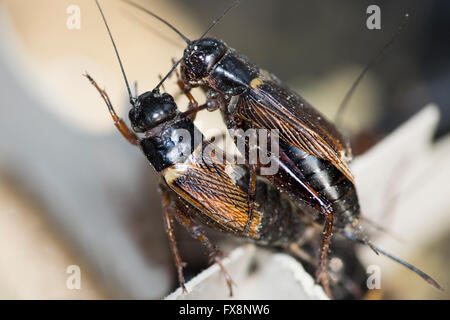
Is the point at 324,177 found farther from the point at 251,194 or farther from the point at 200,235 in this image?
the point at 200,235

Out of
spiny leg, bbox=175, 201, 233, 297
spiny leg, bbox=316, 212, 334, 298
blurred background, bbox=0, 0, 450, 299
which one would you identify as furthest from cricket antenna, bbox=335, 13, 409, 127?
spiny leg, bbox=175, 201, 233, 297

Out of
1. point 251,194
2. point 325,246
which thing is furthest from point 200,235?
point 325,246

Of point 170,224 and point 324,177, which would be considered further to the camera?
point 170,224

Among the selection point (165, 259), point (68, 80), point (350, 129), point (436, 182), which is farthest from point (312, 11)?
point (165, 259)

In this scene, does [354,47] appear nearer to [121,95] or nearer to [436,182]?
[436,182]

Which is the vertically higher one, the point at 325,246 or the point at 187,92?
the point at 187,92
